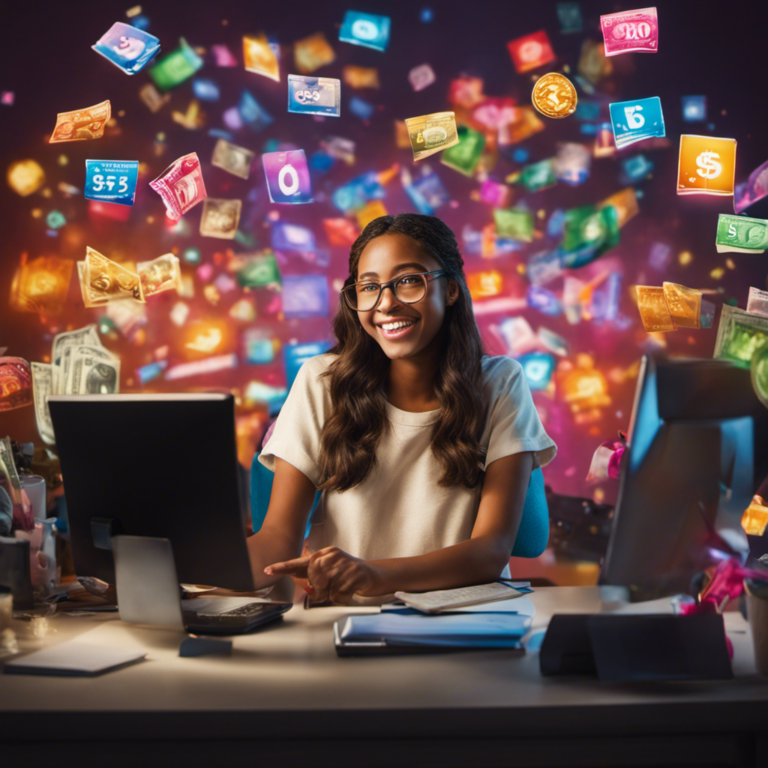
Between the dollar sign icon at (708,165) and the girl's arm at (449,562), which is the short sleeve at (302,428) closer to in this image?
the girl's arm at (449,562)

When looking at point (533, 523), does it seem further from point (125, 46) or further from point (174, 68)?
point (125, 46)

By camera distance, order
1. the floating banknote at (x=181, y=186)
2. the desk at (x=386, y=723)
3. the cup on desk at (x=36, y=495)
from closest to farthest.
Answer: the desk at (x=386, y=723) < the cup on desk at (x=36, y=495) < the floating banknote at (x=181, y=186)

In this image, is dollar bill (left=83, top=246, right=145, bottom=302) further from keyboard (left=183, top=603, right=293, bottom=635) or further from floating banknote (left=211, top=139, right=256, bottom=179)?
keyboard (left=183, top=603, right=293, bottom=635)

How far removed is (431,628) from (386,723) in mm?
208

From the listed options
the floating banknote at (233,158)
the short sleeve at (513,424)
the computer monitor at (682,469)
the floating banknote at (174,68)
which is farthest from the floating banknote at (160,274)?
the computer monitor at (682,469)

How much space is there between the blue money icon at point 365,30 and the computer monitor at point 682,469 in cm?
207

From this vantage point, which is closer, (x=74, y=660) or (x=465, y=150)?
(x=74, y=660)

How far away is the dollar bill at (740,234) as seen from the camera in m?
2.53

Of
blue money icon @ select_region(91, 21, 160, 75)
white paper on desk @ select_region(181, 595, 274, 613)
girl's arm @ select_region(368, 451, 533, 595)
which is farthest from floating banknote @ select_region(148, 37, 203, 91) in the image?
white paper on desk @ select_region(181, 595, 274, 613)

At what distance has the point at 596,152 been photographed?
2512 mm

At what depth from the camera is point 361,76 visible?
97.8 inches

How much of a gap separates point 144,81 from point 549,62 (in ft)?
4.52

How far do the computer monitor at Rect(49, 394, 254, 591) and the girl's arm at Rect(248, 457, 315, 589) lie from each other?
0.37m

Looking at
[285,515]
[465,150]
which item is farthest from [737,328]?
[285,515]
